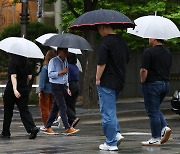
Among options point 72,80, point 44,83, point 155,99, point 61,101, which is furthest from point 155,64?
point 44,83

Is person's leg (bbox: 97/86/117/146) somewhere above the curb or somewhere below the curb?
above

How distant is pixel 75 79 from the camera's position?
1353 cm

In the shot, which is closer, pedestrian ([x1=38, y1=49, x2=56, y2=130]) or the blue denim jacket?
pedestrian ([x1=38, y1=49, x2=56, y2=130])

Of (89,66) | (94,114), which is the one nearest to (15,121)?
(94,114)

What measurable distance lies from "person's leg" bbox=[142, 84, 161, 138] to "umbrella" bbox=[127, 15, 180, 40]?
809 mm

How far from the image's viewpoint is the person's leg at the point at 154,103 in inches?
373

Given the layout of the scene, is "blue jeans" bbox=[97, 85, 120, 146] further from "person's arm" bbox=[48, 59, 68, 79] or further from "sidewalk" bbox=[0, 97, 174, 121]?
"sidewalk" bbox=[0, 97, 174, 121]

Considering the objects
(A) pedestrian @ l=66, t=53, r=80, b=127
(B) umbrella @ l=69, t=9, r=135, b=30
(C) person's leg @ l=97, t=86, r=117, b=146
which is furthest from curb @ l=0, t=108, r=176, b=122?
(C) person's leg @ l=97, t=86, r=117, b=146

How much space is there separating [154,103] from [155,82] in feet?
1.06

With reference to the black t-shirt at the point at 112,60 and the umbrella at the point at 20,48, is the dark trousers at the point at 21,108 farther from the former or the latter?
the black t-shirt at the point at 112,60

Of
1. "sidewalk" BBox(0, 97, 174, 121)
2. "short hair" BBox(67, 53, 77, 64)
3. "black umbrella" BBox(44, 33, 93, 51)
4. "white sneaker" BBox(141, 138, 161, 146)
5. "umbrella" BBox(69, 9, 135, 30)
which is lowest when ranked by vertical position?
"sidewalk" BBox(0, 97, 174, 121)

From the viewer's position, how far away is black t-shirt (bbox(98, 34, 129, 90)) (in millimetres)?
8695

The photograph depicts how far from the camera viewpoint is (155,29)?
9.75 metres

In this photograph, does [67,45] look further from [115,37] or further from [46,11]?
[46,11]
